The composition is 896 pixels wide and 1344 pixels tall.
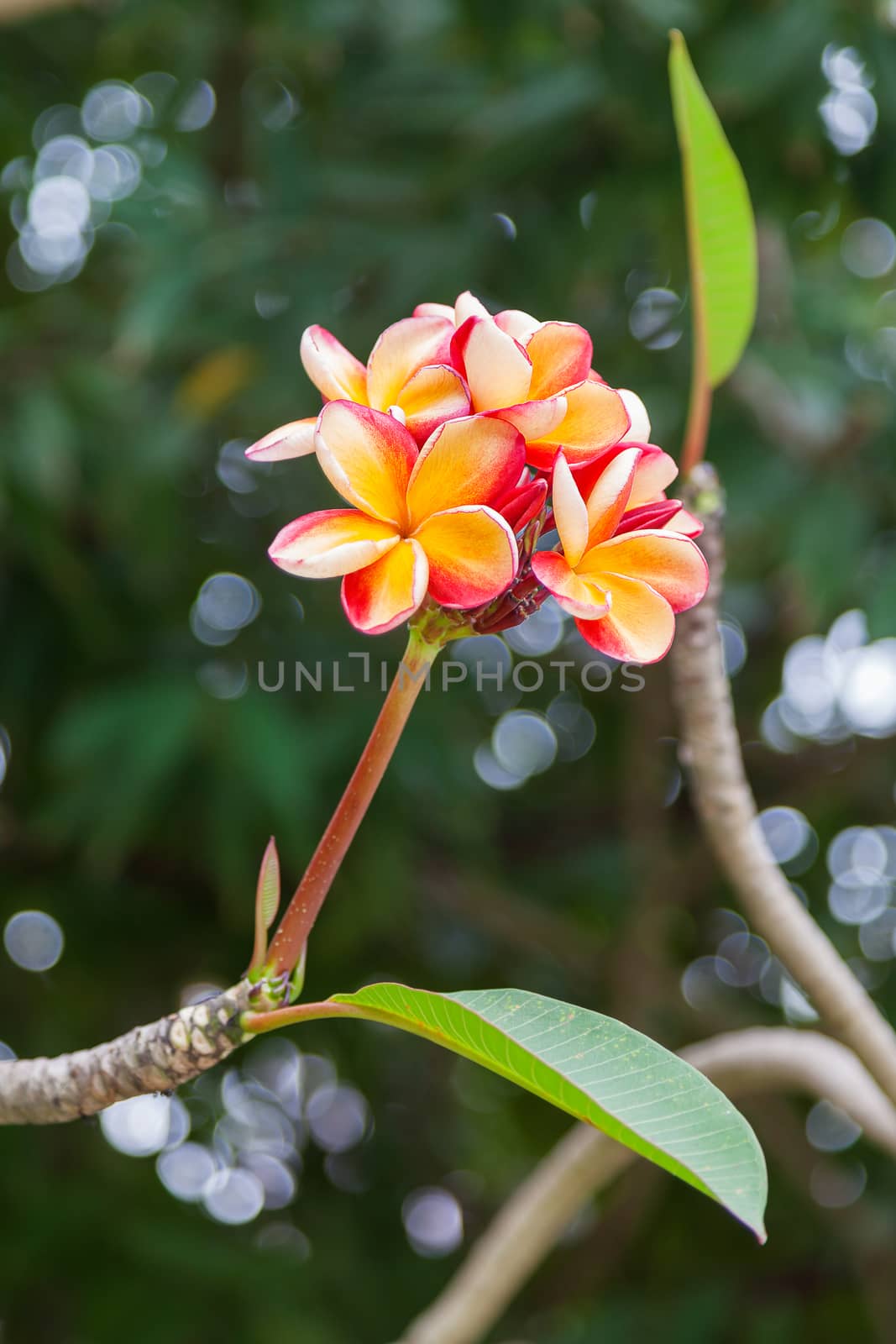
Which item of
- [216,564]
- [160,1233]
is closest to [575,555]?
[216,564]

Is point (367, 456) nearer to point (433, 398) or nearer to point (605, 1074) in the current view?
point (433, 398)

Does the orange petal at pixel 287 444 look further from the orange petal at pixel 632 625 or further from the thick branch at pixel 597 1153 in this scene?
the thick branch at pixel 597 1153

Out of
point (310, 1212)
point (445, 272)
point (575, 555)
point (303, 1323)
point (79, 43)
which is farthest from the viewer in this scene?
point (310, 1212)

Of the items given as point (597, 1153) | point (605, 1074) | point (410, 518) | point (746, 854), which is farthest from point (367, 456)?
point (597, 1153)

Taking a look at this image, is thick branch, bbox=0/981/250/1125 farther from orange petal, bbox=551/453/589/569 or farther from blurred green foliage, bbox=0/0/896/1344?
blurred green foliage, bbox=0/0/896/1344

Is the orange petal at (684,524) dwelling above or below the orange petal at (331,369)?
below

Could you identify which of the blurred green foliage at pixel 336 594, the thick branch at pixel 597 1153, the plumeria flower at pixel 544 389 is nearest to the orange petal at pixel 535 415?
the plumeria flower at pixel 544 389

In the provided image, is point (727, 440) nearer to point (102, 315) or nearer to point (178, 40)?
point (102, 315)
